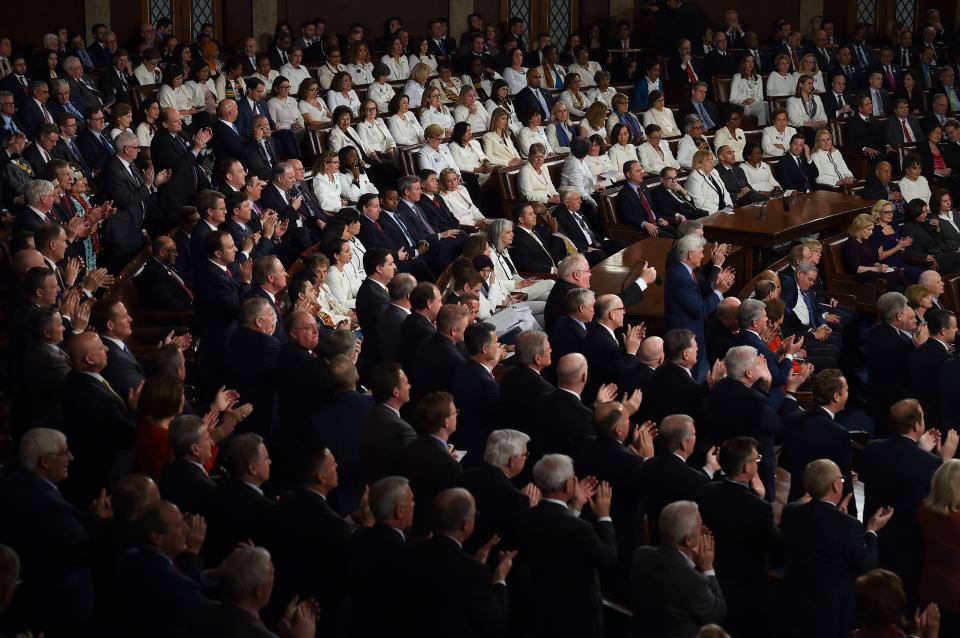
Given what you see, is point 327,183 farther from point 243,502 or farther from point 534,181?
point 243,502

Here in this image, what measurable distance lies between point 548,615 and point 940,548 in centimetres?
166

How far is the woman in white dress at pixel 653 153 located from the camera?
13062 millimetres

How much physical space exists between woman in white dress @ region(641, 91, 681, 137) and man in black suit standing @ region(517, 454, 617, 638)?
9.44 m

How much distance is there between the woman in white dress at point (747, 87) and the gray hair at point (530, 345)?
364 inches

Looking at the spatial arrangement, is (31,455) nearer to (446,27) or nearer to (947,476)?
(947,476)

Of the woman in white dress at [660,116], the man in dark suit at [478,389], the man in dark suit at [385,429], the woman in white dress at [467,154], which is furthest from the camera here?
the woman in white dress at [660,116]

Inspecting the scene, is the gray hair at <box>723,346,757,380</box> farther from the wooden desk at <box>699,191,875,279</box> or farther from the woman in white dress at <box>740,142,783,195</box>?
the woman in white dress at <box>740,142,783,195</box>

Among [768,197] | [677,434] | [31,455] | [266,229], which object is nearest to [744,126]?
[768,197]

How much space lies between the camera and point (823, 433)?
604cm

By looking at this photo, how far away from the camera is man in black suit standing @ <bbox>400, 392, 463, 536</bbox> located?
17.9 feet

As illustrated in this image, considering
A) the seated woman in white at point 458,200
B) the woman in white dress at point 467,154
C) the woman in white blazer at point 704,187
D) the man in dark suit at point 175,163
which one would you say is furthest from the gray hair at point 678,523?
the woman in white blazer at point 704,187

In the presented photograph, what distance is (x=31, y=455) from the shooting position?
16.8 ft

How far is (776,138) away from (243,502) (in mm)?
9985

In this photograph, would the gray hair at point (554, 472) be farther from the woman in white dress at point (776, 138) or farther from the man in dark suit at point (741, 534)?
the woman in white dress at point (776, 138)
